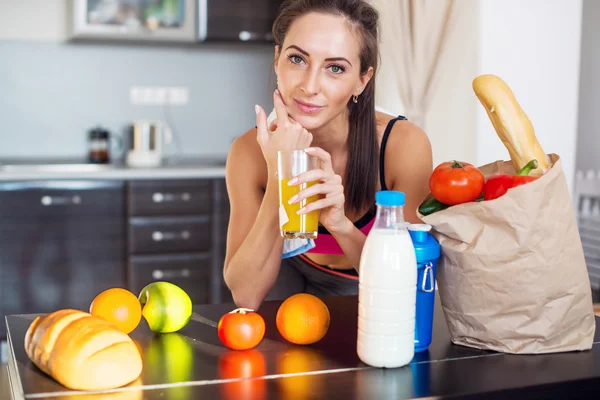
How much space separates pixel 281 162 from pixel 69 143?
9.95 feet

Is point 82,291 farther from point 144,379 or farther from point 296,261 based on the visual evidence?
point 144,379

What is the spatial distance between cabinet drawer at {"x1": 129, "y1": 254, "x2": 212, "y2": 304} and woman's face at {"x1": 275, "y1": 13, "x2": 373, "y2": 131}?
2137mm

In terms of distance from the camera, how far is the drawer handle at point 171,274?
144 inches

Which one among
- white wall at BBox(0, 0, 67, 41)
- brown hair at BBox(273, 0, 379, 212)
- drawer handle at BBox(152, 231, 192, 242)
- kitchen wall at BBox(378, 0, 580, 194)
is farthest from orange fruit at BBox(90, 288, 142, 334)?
white wall at BBox(0, 0, 67, 41)

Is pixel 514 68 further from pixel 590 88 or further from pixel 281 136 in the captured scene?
pixel 590 88

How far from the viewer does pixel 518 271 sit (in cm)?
118

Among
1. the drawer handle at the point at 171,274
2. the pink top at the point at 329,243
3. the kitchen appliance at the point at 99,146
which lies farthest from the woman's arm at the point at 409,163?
the kitchen appliance at the point at 99,146

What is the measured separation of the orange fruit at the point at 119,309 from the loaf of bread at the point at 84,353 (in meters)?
0.14

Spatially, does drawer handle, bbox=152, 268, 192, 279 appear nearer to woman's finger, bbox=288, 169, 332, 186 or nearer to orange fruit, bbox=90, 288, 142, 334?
orange fruit, bbox=90, 288, 142, 334

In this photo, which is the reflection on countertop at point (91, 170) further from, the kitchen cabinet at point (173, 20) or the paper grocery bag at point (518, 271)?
the paper grocery bag at point (518, 271)

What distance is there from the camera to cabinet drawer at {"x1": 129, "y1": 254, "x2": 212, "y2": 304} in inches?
143

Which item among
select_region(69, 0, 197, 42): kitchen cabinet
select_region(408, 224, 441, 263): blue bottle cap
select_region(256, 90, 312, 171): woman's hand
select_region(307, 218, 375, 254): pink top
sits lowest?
select_region(307, 218, 375, 254): pink top

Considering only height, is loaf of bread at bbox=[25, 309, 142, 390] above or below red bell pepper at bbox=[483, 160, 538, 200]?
below

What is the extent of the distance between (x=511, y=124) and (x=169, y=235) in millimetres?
2573
